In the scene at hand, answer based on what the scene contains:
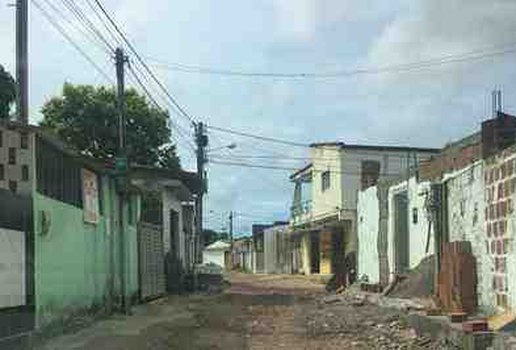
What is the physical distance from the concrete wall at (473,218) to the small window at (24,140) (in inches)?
352

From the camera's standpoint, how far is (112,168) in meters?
24.8

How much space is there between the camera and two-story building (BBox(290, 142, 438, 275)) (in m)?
53.9

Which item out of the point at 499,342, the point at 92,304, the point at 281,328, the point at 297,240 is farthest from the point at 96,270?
the point at 297,240

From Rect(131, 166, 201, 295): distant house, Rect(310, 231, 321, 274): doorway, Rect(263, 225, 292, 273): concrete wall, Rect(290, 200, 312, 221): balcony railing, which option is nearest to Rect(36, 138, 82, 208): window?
Rect(131, 166, 201, 295): distant house

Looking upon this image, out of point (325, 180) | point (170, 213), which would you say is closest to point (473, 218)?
point (170, 213)

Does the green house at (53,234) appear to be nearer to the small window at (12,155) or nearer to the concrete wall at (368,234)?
the small window at (12,155)

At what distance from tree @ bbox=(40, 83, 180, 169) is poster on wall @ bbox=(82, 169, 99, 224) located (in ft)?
73.9

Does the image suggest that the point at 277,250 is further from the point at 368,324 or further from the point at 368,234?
the point at 368,324

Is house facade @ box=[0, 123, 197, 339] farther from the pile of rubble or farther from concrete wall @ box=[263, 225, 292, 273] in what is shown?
concrete wall @ box=[263, 225, 292, 273]

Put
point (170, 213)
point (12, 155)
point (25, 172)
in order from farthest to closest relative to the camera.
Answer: point (170, 213) < point (25, 172) < point (12, 155)

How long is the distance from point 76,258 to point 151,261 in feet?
36.9

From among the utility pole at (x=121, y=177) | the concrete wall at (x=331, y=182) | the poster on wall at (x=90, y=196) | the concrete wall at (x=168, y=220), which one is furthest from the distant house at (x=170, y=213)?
the concrete wall at (x=331, y=182)

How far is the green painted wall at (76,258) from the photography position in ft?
55.4

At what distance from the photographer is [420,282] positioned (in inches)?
992
